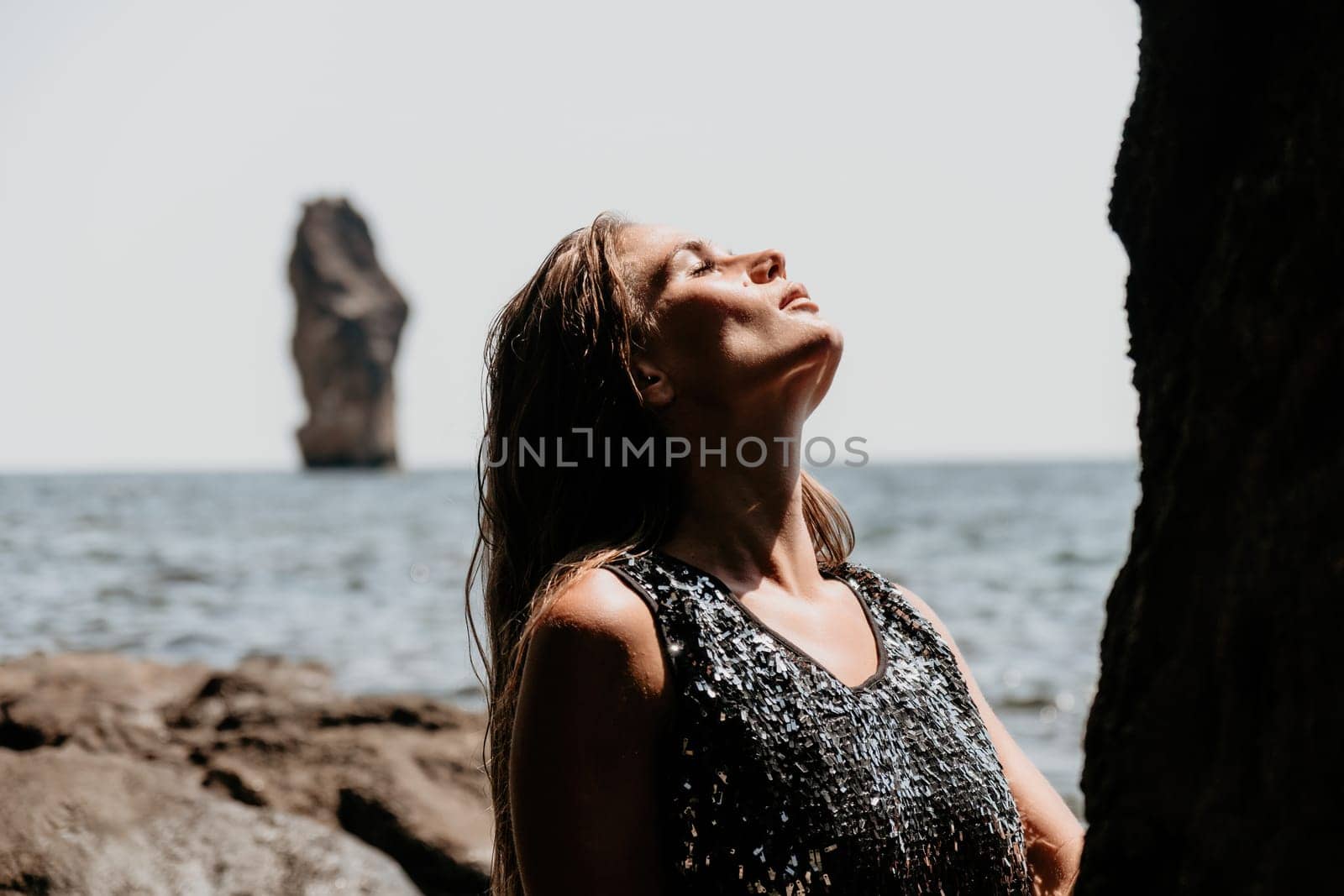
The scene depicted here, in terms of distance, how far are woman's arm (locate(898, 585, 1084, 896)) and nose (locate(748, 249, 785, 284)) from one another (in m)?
0.80

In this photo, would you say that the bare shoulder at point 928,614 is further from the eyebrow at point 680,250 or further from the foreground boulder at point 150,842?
the foreground boulder at point 150,842

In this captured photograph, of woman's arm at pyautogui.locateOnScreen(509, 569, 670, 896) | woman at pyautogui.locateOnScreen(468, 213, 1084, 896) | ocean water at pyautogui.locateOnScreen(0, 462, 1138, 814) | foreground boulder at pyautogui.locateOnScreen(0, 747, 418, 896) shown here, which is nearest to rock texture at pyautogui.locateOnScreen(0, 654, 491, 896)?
foreground boulder at pyautogui.locateOnScreen(0, 747, 418, 896)

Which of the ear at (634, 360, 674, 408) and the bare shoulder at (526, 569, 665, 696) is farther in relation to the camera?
the ear at (634, 360, 674, 408)

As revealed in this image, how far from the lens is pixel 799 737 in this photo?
1.96 m

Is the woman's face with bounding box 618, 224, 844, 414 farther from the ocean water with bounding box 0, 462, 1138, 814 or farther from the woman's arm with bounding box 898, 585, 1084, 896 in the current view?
the ocean water with bounding box 0, 462, 1138, 814

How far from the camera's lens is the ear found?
7.69ft

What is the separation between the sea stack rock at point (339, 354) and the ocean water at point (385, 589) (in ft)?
124

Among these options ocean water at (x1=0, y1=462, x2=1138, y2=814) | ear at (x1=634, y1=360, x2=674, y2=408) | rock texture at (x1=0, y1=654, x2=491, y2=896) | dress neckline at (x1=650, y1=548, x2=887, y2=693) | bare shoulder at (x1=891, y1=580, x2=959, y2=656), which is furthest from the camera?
ocean water at (x1=0, y1=462, x2=1138, y2=814)

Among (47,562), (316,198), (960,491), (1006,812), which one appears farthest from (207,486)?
(1006,812)

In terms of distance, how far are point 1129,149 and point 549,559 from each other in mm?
1317

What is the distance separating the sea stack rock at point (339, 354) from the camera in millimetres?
77625

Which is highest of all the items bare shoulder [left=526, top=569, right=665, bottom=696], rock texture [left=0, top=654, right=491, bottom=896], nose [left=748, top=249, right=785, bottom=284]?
nose [left=748, top=249, right=785, bottom=284]

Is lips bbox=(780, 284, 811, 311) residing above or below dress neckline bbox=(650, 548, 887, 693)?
above

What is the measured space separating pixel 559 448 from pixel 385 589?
48.7 feet
